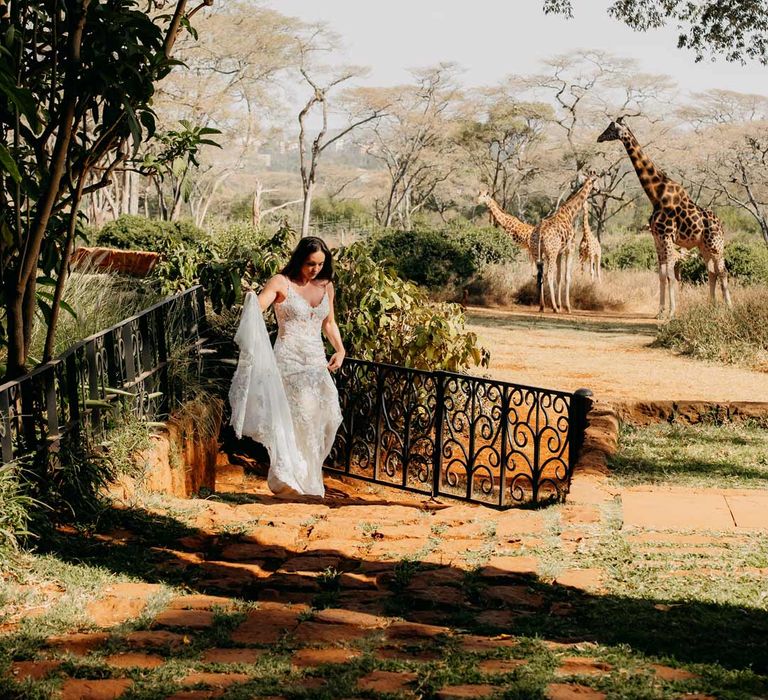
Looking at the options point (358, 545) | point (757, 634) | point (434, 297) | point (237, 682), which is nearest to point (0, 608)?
point (237, 682)

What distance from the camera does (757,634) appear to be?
3539 mm

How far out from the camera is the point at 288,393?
258 inches

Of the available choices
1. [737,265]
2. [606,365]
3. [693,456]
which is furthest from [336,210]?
[693,456]

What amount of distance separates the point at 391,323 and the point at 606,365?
4.92m

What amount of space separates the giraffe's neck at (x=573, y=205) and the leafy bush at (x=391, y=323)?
1386cm

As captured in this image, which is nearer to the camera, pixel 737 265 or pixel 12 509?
pixel 12 509

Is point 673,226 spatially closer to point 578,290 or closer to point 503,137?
point 578,290

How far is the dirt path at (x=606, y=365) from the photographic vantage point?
424 inches

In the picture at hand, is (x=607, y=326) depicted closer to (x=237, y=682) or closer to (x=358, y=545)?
(x=358, y=545)

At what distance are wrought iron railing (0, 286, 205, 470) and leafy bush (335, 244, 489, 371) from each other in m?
1.22

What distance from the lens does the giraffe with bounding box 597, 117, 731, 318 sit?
717 inches

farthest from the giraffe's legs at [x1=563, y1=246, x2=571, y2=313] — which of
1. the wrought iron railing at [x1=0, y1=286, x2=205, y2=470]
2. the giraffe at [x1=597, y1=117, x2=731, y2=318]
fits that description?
the wrought iron railing at [x1=0, y1=286, x2=205, y2=470]

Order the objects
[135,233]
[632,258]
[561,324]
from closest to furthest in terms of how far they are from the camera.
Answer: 1. [561,324]
2. [135,233]
3. [632,258]

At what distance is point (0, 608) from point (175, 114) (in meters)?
28.6
